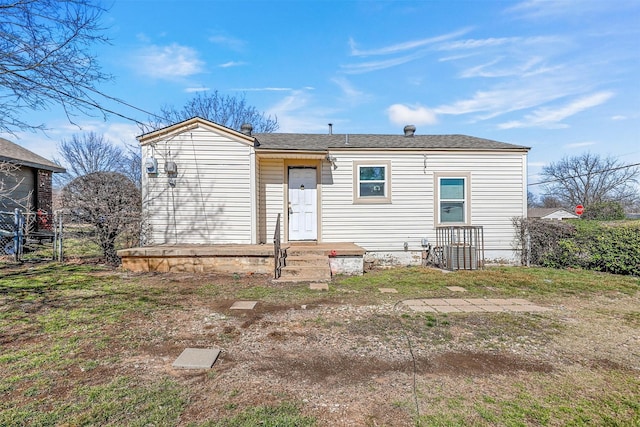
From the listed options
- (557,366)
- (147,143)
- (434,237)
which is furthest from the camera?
(434,237)

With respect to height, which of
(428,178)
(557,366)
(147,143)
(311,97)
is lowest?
(557,366)

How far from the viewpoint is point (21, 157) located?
11.1 meters

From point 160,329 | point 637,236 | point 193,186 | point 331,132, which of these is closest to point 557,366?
point 160,329

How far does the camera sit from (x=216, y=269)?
6887 millimetres

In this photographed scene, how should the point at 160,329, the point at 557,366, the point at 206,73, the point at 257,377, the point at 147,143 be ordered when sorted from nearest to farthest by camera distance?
the point at 257,377, the point at 557,366, the point at 160,329, the point at 147,143, the point at 206,73

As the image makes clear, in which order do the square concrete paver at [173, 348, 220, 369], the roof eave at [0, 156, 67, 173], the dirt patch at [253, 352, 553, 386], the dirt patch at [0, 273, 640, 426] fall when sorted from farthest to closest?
the roof eave at [0, 156, 67, 173] < the square concrete paver at [173, 348, 220, 369] < the dirt patch at [253, 352, 553, 386] < the dirt patch at [0, 273, 640, 426]

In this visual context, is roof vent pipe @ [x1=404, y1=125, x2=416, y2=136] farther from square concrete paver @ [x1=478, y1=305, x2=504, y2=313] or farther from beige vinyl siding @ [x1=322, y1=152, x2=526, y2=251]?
square concrete paver @ [x1=478, y1=305, x2=504, y2=313]

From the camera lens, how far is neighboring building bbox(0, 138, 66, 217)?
10610 millimetres

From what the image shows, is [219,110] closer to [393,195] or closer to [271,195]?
[271,195]

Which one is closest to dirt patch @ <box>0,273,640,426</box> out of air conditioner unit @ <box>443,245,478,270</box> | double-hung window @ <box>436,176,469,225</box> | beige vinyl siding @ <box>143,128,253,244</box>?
air conditioner unit @ <box>443,245,478,270</box>

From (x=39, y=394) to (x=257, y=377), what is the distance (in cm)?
158

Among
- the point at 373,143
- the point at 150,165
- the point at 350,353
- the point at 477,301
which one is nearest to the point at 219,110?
the point at 150,165

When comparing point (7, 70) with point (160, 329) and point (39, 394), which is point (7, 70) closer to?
point (160, 329)

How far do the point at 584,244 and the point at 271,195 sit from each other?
8673 mm
